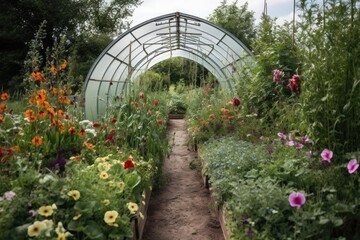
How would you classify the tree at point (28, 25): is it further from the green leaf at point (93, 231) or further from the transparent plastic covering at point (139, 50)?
the green leaf at point (93, 231)

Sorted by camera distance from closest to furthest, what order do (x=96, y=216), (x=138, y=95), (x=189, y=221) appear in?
1. (x=96, y=216)
2. (x=189, y=221)
3. (x=138, y=95)

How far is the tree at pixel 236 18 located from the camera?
79.2ft

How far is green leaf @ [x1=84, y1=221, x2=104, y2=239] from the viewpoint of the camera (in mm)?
1745

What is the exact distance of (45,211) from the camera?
1712mm

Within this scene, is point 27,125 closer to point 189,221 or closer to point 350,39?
point 189,221

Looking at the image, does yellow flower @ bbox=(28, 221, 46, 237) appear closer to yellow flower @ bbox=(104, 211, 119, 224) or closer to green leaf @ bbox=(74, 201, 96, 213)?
green leaf @ bbox=(74, 201, 96, 213)

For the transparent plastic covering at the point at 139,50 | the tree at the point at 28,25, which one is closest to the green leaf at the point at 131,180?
the transparent plastic covering at the point at 139,50

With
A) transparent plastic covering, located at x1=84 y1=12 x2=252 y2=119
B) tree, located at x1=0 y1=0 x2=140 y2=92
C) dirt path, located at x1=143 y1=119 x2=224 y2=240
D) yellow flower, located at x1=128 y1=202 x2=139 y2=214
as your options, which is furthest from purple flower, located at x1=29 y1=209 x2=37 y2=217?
tree, located at x1=0 y1=0 x2=140 y2=92

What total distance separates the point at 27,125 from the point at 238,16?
24.4 m

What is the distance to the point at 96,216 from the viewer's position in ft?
6.51

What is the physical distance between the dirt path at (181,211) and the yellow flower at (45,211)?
4.62 ft

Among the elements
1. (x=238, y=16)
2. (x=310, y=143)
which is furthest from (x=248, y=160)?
(x=238, y=16)

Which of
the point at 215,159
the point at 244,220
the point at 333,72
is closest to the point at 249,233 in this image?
the point at 244,220

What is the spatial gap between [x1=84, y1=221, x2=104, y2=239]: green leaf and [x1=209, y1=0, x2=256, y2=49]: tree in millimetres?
23583
